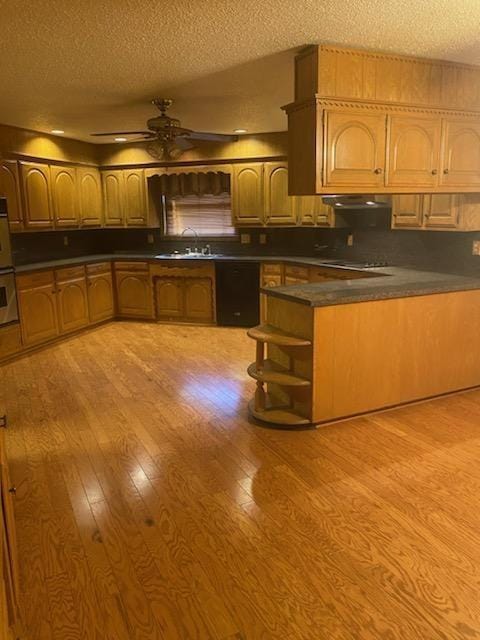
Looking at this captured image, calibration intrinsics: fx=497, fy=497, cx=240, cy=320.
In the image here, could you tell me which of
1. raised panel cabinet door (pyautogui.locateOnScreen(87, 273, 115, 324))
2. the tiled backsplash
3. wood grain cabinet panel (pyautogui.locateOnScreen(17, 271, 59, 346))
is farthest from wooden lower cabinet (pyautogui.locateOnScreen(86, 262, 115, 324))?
wood grain cabinet panel (pyautogui.locateOnScreen(17, 271, 59, 346))

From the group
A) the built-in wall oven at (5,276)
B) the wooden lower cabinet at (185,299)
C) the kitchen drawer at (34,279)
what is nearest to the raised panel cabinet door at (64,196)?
the kitchen drawer at (34,279)

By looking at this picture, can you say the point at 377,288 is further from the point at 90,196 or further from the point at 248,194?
the point at 90,196

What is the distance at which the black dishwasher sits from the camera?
252 inches

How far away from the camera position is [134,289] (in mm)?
6926

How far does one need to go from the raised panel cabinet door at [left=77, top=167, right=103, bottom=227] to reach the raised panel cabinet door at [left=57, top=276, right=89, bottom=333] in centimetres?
103

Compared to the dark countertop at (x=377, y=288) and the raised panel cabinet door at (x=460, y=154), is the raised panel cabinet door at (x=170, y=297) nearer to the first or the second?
the dark countertop at (x=377, y=288)

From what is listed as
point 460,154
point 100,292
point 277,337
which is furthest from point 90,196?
point 460,154

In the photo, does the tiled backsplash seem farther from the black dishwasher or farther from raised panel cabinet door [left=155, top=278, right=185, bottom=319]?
raised panel cabinet door [left=155, top=278, right=185, bottom=319]

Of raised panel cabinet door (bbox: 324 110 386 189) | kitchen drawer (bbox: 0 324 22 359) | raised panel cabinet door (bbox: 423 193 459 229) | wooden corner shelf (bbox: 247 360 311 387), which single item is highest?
raised panel cabinet door (bbox: 324 110 386 189)

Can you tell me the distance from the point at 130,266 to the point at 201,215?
1.24 metres

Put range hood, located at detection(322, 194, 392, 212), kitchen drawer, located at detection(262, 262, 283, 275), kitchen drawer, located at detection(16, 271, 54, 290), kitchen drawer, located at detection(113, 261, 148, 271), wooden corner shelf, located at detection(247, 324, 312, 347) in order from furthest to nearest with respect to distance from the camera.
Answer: kitchen drawer, located at detection(113, 261, 148, 271) < kitchen drawer, located at detection(262, 262, 283, 275) < kitchen drawer, located at detection(16, 271, 54, 290) < range hood, located at detection(322, 194, 392, 212) < wooden corner shelf, located at detection(247, 324, 312, 347)

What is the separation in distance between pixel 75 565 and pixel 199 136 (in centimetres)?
357

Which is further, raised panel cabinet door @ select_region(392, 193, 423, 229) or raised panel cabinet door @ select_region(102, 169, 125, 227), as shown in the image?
raised panel cabinet door @ select_region(102, 169, 125, 227)

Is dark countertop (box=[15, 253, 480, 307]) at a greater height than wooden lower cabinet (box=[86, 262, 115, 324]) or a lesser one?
greater
